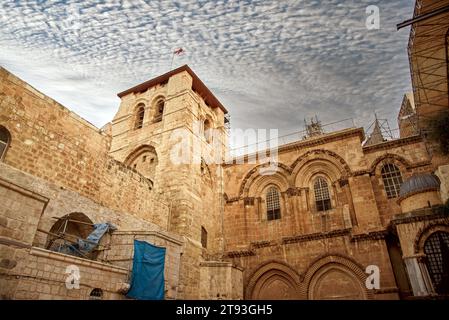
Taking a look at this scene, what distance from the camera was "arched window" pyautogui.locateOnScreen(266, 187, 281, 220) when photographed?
657 inches

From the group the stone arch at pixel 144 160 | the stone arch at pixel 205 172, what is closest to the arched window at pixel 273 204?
the stone arch at pixel 205 172

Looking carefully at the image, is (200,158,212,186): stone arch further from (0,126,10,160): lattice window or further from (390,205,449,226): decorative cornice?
(0,126,10,160): lattice window

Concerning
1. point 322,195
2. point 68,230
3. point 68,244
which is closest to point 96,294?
point 68,244

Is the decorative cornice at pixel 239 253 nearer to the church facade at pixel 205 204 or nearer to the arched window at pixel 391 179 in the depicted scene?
the church facade at pixel 205 204

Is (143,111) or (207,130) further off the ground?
(143,111)

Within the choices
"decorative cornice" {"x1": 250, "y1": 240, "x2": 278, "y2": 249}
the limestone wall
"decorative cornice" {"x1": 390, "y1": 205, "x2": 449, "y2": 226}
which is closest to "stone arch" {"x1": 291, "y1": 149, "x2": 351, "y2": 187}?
"decorative cornice" {"x1": 250, "y1": 240, "x2": 278, "y2": 249}

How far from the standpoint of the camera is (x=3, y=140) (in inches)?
342

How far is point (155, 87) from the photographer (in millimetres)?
21016

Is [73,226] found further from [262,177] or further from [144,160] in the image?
[262,177]

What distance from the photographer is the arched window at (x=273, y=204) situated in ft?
54.8

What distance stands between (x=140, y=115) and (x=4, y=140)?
12.5 meters

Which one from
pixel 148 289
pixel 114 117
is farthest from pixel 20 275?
pixel 114 117
